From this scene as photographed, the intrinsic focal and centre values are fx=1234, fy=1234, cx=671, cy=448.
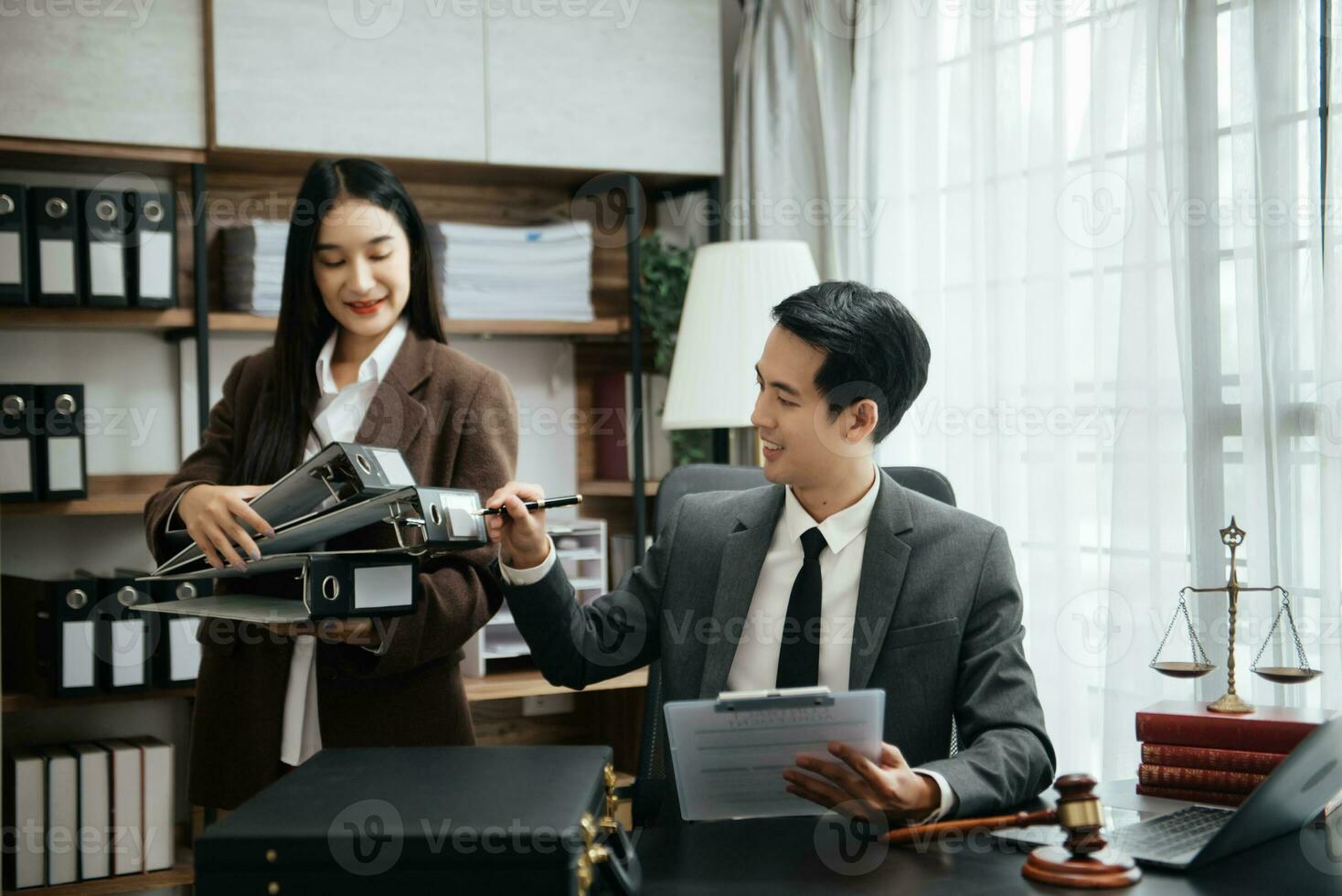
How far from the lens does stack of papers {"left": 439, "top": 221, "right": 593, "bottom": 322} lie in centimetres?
288

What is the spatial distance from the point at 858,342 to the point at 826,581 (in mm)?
318

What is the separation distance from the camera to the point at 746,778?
1248 millimetres

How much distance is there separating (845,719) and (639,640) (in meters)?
0.58

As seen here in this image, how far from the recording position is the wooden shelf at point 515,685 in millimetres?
2744

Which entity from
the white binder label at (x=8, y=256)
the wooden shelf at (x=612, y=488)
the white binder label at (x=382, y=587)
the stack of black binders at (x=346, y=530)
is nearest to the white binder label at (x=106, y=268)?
the white binder label at (x=8, y=256)

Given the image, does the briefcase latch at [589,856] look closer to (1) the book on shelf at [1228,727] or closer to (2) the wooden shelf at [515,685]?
(1) the book on shelf at [1228,727]

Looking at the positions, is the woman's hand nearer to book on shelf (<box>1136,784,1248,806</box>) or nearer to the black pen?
the black pen

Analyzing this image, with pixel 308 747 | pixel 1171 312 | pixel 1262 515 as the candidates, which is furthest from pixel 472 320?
pixel 1262 515

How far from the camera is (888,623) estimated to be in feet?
5.09

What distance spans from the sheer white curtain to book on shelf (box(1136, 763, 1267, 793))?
0.56 metres

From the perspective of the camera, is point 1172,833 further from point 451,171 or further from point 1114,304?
point 451,171

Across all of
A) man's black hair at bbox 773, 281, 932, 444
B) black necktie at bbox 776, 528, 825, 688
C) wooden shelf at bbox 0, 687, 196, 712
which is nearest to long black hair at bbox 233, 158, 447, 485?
man's black hair at bbox 773, 281, 932, 444

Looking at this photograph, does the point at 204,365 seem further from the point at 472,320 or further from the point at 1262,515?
the point at 1262,515

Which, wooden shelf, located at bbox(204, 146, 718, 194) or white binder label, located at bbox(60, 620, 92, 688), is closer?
white binder label, located at bbox(60, 620, 92, 688)
